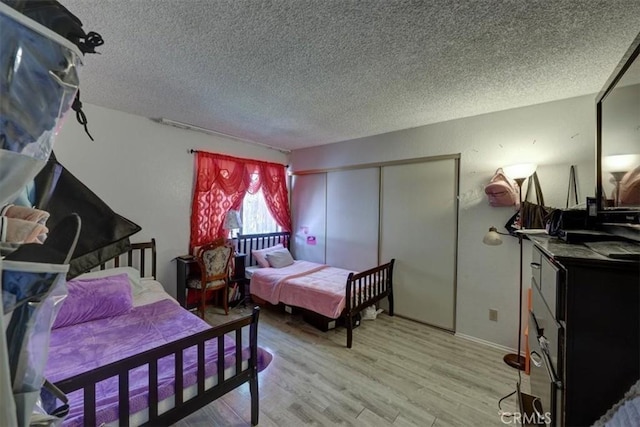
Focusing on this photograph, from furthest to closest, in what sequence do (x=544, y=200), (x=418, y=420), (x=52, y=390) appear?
(x=544, y=200)
(x=418, y=420)
(x=52, y=390)

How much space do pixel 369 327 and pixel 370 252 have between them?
39.3 inches

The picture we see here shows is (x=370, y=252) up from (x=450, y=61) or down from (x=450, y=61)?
down

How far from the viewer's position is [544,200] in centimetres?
241

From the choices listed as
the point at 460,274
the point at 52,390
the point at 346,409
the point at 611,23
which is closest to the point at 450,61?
the point at 611,23

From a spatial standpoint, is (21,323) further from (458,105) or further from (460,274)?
(460,274)

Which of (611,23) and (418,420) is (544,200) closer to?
(611,23)

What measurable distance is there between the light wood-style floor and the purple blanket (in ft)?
1.44

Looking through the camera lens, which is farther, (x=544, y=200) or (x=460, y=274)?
(x=460, y=274)

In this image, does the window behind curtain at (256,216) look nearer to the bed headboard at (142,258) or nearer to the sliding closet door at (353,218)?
the sliding closet door at (353,218)

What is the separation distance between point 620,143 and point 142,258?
3.89m

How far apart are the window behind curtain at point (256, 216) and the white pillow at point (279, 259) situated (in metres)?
0.57

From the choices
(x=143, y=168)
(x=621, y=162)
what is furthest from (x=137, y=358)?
(x=143, y=168)

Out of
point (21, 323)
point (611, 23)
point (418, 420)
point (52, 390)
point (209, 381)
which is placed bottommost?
point (418, 420)

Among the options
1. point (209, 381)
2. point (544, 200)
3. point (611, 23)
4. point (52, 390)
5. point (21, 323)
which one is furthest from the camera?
point (544, 200)
